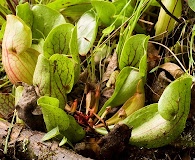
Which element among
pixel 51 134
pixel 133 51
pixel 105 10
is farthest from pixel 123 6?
pixel 51 134

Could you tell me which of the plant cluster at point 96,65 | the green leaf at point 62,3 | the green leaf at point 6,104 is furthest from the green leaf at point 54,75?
the green leaf at point 62,3

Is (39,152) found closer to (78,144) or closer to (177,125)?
(78,144)

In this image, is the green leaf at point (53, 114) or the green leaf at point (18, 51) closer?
the green leaf at point (53, 114)

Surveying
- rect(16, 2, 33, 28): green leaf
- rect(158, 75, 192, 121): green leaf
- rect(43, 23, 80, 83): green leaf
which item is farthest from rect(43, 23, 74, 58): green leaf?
rect(158, 75, 192, 121): green leaf

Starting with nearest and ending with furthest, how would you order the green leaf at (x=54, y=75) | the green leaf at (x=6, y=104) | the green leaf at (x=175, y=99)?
the green leaf at (x=175, y=99), the green leaf at (x=54, y=75), the green leaf at (x=6, y=104)

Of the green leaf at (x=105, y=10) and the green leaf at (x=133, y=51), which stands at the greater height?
the green leaf at (x=105, y=10)

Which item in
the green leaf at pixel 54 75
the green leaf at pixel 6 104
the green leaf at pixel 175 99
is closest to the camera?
the green leaf at pixel 175 99

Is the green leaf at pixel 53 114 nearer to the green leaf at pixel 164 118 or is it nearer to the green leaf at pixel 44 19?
the green leaf at pixel 164 118
